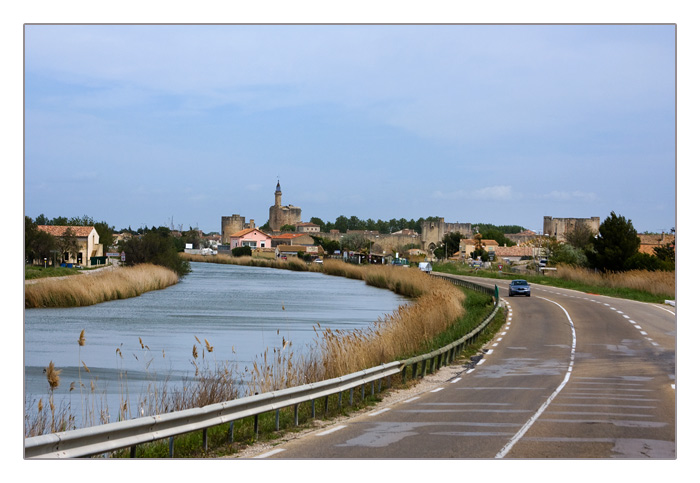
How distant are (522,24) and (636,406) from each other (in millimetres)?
7696

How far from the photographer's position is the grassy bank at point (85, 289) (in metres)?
51.0

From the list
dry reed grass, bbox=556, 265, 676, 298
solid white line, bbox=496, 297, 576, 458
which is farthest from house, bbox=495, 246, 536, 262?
solid white line, bbox=496, 297, 576, 458

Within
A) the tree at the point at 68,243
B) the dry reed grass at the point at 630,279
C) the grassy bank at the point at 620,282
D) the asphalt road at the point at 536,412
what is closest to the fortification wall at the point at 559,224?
the grassy bank at the point at 620,282

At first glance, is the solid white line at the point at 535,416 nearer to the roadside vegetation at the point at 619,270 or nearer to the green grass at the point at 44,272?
the roadside vegetation at the point at 619,270

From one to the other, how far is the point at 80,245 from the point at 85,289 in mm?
24493

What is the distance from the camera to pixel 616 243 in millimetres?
76812

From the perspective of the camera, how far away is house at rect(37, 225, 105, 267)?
216ft

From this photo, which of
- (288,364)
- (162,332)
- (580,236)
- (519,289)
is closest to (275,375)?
(288,364)

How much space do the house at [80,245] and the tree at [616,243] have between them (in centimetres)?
4785

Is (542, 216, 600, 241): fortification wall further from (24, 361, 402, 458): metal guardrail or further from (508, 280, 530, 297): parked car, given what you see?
(24, 361, 402, 458): metal guardrail

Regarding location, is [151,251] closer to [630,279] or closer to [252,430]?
[630,279]

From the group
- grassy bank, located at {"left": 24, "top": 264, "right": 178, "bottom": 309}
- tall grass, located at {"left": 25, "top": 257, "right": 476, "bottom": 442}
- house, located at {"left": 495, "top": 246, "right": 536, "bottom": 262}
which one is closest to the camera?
tall grass, located at {"left": 25, "top": 257, "right": 476, "bottom": 442}
